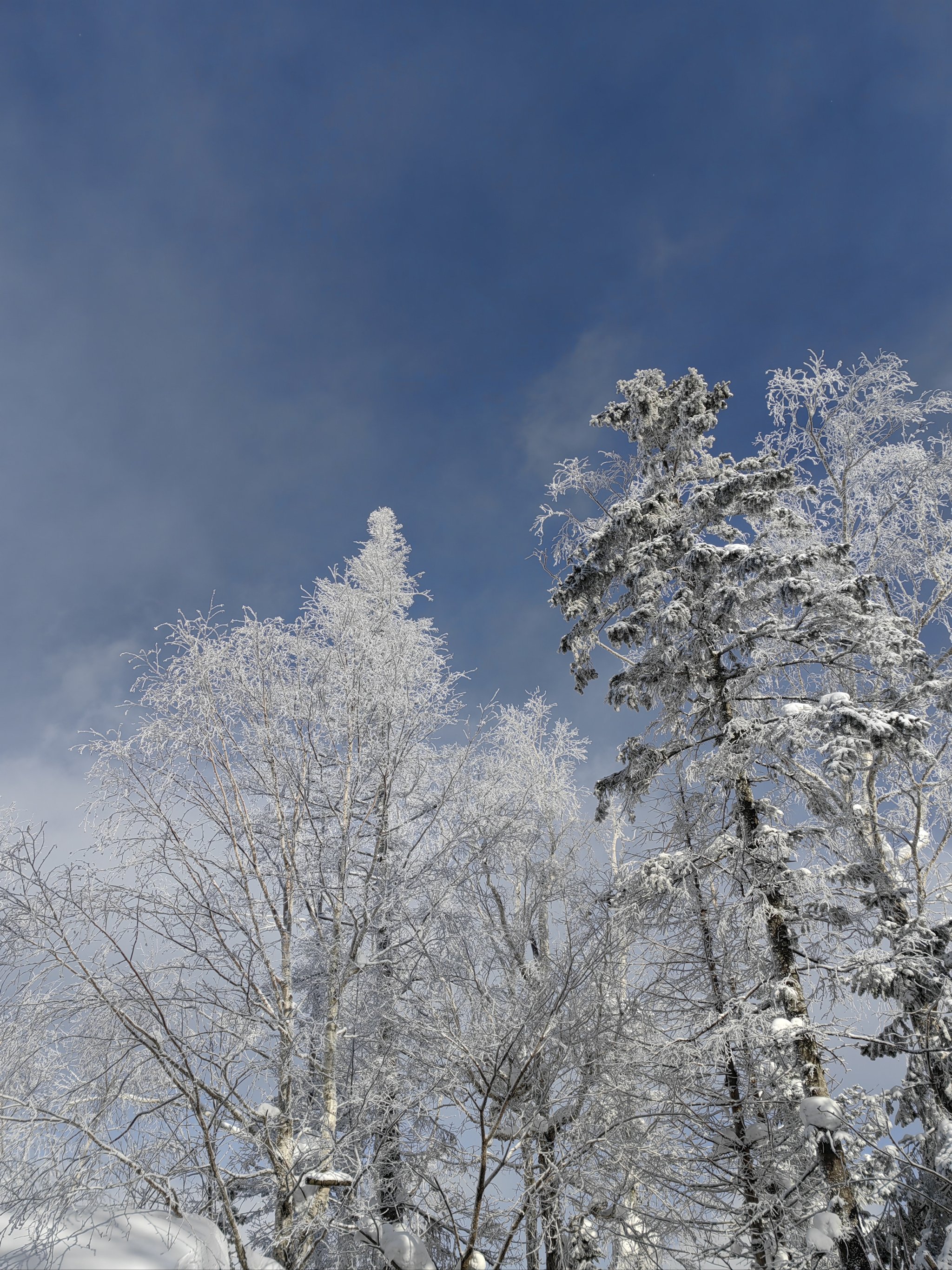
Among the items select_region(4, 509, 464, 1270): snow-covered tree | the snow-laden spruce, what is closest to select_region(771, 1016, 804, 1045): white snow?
the snow-laden spruce

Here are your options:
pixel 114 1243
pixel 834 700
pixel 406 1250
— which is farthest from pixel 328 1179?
pixel 834 700

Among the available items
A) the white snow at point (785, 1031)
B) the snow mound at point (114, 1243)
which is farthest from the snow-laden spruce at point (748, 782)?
the snow mound at point (114, 1243)

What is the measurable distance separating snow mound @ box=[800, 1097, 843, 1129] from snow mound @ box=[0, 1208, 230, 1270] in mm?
4463

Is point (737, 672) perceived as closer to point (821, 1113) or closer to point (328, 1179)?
point (821, 1113)

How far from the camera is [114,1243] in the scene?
371 cm

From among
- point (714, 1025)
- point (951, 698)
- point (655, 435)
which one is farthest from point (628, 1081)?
point (655, 435)

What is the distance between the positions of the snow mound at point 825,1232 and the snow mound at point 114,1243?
14.6 ft

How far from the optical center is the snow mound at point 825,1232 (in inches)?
211

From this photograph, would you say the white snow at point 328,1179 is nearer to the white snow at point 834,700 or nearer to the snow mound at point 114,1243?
the snow mound at point 114,1243

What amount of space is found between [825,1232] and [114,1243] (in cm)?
509

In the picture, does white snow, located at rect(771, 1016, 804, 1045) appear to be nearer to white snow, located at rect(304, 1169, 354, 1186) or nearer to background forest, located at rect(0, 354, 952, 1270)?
background forest, located at rect(0, 354, 952, 1270)

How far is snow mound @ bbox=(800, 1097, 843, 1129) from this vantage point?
5.61m

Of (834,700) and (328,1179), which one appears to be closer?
(328,1179)

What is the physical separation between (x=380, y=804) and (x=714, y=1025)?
3.91 metres
